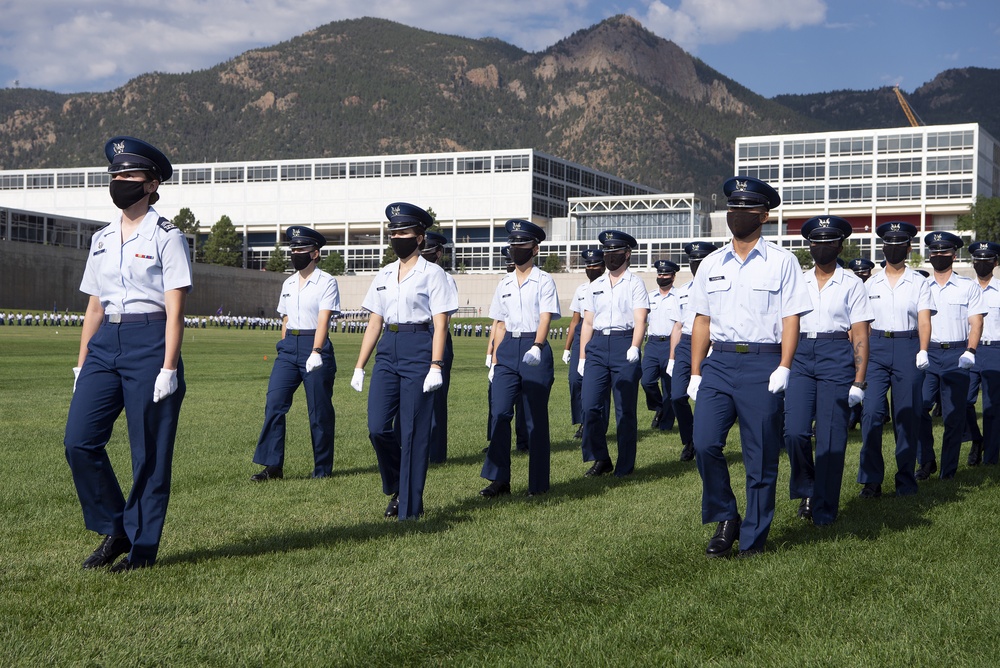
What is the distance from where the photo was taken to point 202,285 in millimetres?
85812

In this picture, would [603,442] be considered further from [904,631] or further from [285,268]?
[285,268]

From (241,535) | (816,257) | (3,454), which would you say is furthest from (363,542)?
(3,454)

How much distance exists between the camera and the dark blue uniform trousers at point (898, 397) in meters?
9.13

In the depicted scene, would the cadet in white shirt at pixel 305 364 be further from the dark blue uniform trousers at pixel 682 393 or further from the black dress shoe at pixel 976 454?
the black dress shoe at pixel 976 454

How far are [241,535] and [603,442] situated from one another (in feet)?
14.1

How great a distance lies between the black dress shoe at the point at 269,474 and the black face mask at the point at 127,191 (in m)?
3.99

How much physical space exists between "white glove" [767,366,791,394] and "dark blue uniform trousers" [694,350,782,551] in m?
0.06

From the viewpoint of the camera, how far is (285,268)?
103 metres

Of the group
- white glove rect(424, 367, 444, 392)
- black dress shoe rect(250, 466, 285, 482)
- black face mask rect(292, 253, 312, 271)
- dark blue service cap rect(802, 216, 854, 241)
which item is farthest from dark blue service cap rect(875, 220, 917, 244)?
black dress shoe rect(250, 466, 285, 482)

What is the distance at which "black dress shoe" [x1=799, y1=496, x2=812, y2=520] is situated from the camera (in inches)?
319

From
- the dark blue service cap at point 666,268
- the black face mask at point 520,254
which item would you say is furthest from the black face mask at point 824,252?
the dark blue service cap at point 666,268

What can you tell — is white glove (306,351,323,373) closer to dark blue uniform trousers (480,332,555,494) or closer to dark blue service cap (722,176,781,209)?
dark blue uniform trousers (480,332,555,494)

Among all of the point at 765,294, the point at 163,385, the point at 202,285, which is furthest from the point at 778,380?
the point at 202,285

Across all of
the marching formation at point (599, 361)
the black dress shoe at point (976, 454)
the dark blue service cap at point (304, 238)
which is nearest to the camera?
the marching formation at point (599, 361)
